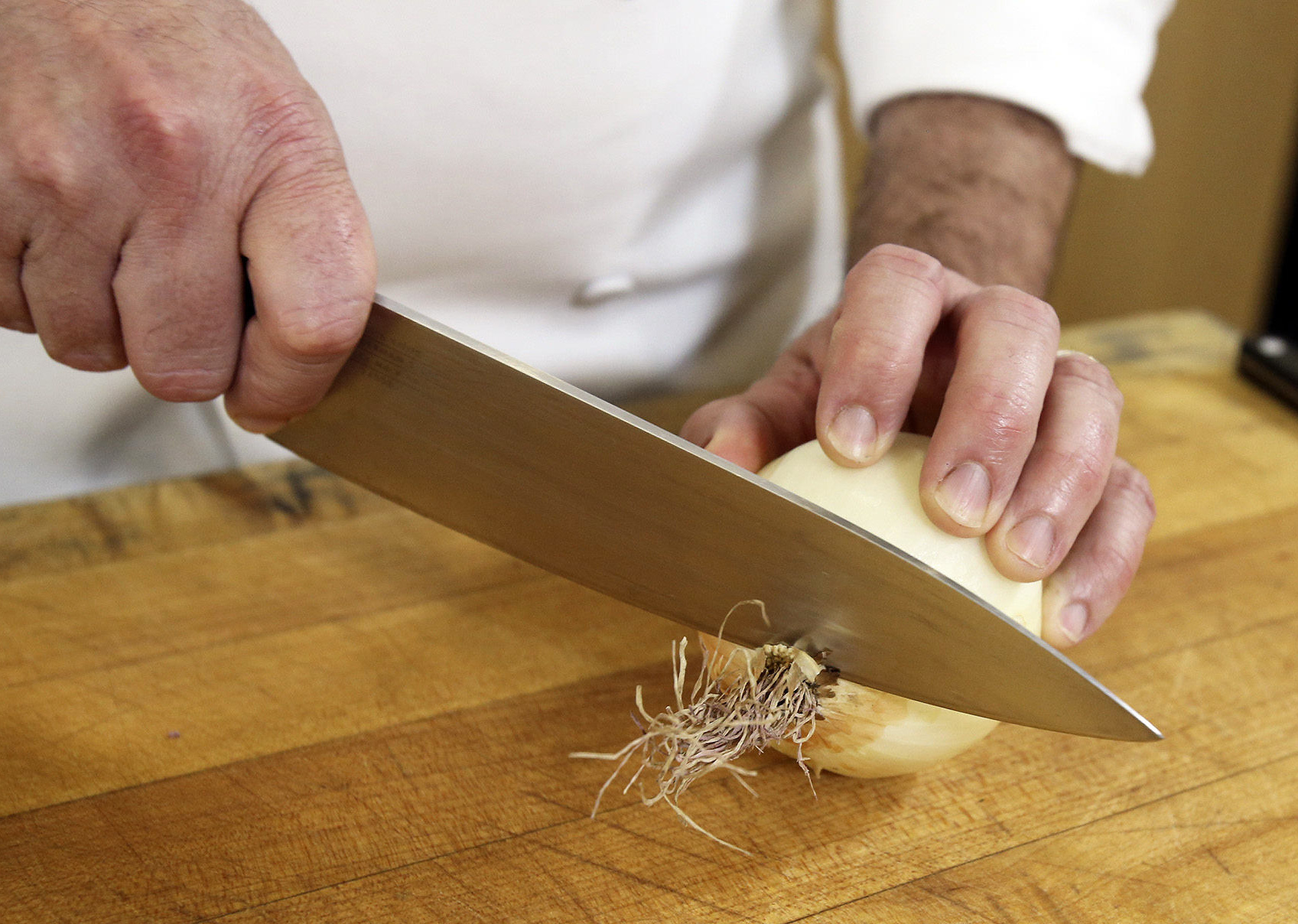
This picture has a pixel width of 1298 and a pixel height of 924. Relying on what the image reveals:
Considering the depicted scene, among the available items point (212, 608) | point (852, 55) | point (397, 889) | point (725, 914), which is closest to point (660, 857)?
point (725, 914)

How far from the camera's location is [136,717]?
83 cm

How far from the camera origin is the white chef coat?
106cm

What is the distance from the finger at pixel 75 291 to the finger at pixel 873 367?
48 centimetres

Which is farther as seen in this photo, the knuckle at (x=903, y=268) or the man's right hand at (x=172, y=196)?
the knuckle at (x=903, y=268)

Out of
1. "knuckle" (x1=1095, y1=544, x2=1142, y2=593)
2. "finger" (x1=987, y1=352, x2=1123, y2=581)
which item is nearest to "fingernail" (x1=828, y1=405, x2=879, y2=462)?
"finger" (x1=987, y1=352, x2=1123, y2=581)

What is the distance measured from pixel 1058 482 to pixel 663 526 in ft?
0.91

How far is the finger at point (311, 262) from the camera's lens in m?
0.65

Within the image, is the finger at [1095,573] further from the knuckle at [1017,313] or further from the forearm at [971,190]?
the forearm at [971,190]

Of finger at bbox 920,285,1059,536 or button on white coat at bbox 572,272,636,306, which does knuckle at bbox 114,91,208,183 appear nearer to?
finger at bbox 920,285,1059,536

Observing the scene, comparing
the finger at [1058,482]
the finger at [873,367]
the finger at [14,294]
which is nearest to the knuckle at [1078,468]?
the finger at [1058,482]

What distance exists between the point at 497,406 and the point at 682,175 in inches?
23.8

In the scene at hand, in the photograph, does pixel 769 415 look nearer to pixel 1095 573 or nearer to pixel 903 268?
pixel 903 268

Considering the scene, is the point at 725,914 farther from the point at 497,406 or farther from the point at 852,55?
the point at 852,55

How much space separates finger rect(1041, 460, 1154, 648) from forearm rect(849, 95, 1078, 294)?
319 millimetres
